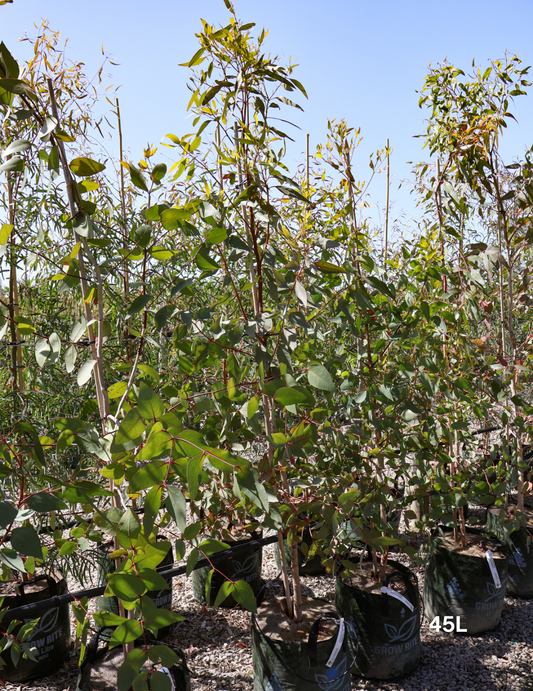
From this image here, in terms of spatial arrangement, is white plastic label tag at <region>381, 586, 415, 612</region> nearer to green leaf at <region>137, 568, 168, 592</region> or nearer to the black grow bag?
the black grow bag

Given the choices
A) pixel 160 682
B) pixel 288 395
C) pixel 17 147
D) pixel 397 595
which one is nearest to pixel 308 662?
pixel 397 595

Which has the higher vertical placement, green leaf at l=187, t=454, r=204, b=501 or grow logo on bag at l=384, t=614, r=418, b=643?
green leaf at l=187, t=454, r=204, b=501

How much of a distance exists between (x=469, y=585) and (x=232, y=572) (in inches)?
37.5

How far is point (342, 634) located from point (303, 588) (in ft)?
3.39

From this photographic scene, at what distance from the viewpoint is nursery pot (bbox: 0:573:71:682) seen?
1664 mm

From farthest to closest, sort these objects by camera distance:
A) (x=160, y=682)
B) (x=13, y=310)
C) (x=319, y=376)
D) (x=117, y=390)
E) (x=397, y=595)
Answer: (x=13, y=310) → (x=397, y=595) → (x=117, y=390) → (x=319, y=376) → (x=160, y=682)

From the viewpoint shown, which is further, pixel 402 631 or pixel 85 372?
pixel 402 631

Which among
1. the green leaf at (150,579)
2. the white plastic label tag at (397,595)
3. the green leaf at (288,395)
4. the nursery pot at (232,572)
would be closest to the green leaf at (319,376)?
the green leaf at (288,395)

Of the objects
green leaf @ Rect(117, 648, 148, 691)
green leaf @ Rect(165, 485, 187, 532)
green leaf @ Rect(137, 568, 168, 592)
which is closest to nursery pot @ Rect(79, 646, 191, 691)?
green leaf @ Rect(117, 648, 148, 691)

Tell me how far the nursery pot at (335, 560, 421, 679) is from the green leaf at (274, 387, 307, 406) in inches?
45.1

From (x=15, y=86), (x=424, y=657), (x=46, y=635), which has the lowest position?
(x=424, y=657)

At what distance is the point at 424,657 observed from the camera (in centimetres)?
183

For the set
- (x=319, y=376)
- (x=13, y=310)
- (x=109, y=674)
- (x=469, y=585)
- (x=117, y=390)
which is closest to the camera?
(x=319, y=376)

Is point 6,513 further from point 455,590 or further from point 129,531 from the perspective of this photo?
point 455,590
